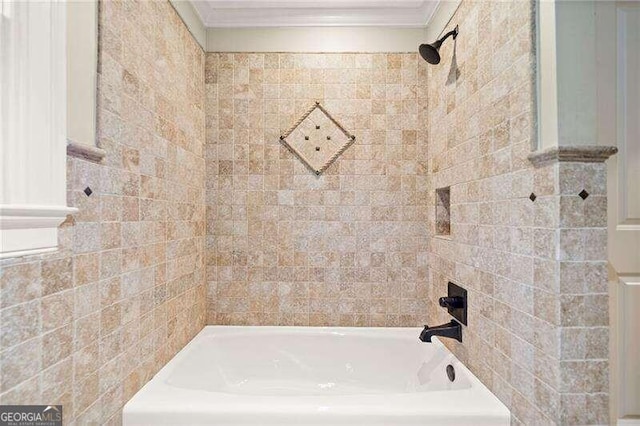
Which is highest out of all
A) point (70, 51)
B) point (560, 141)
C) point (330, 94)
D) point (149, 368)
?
point (330, 94)

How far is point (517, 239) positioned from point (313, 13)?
1852mm

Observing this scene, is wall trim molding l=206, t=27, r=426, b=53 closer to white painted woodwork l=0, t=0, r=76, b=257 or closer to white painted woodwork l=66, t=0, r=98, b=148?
white painted woodwork l=66, t=0, r=98, b=148

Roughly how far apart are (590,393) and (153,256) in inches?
65.4

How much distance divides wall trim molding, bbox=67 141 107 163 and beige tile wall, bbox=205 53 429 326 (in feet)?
3.83

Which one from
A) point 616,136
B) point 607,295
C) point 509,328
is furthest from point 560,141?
point 509,328

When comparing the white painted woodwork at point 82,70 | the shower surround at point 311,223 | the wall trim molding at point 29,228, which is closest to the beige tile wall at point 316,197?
the shower surround at point 311,223

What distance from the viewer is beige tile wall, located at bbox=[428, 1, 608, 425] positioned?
1.07 m

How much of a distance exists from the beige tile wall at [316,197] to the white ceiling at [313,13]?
20cm

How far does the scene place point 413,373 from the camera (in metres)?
2.13

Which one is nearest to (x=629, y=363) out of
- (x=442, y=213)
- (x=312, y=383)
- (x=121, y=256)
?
(x=442, y=213)

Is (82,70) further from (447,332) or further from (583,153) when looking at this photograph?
(447,332)

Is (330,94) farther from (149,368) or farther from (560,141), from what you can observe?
(149,368)

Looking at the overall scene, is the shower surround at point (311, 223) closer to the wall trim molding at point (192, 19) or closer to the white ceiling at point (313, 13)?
the wall trim molding at point (192, 19)

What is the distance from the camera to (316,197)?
2.39 metres
